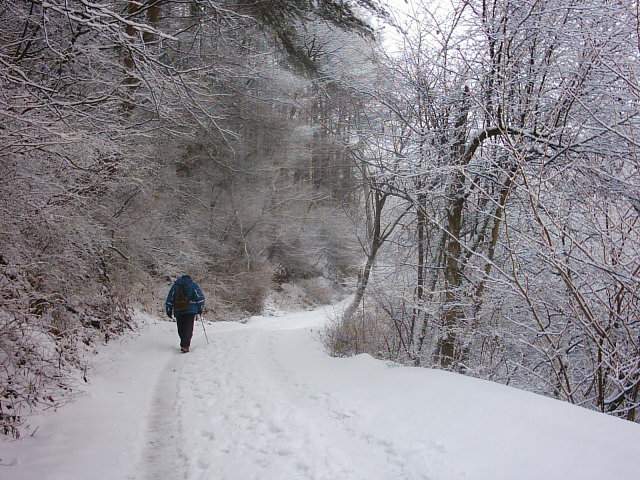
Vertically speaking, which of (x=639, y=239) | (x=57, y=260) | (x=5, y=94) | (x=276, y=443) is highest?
(x=5, y=94)

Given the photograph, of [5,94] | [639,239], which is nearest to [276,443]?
[639,239]

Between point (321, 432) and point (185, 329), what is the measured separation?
17.5 ft

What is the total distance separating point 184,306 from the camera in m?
8.84

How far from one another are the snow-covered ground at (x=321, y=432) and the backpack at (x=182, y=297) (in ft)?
7.58

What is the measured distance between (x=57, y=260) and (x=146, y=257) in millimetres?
6798

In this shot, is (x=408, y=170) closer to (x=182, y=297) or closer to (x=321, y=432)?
(x=321, y=432)

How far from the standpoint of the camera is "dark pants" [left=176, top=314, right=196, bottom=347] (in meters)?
8.70

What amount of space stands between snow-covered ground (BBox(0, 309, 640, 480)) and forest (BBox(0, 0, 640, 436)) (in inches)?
24.7

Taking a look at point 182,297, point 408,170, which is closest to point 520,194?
point 408,170

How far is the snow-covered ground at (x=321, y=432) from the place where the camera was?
3002 millimetres

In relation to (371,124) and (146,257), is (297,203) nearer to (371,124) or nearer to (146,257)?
(146,257)

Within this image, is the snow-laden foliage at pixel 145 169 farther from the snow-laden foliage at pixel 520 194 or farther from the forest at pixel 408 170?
the snow-laden foliage at pixel 520 194

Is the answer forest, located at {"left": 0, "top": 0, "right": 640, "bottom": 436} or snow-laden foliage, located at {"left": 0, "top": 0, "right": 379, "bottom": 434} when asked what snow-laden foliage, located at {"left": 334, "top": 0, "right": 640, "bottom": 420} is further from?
snow-laden foliage, located at {"left": 0, "top": 0, "right": 379, "bottom": 434}

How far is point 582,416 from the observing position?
3254 mm
